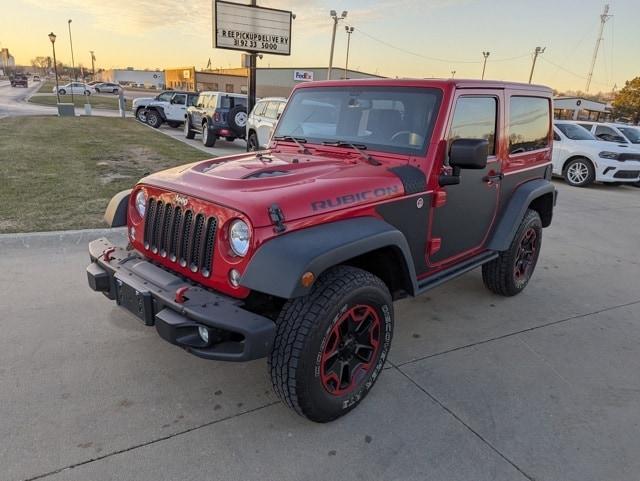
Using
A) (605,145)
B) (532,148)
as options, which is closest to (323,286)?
(532,148)

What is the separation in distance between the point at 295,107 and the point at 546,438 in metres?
3.03

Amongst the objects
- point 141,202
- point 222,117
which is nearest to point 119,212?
point 141,202

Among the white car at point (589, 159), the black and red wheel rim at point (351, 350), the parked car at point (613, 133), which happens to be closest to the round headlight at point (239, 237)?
the black and red wheel rim at point (351, 350)

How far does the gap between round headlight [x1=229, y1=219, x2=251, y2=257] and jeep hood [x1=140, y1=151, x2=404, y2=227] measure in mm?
80

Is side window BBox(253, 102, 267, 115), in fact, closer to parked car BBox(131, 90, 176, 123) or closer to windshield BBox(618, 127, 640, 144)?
parked car BBox(131, 90, 176, 123)

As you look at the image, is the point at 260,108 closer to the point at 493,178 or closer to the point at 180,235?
the point at 493,178

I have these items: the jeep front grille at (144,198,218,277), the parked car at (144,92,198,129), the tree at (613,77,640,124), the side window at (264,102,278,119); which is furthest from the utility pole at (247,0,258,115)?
the tree at (613,77,640,124)

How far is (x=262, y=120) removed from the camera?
12781mm

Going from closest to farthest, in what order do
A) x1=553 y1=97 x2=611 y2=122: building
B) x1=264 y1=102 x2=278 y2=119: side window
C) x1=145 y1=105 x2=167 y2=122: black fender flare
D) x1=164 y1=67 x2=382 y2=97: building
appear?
1. x1=264 y1=102 x2=278 y2=119: side window
2. x1=145 y1=105 x2=167 y2=122: black fender flare
3. x1=553 y1=97 x2=611 y2=122: building
4. x1=164 y1=67 x2=382 y2=97: building

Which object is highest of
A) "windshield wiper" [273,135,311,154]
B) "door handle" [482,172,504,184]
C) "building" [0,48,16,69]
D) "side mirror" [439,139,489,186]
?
"building" [0,48,16,69]

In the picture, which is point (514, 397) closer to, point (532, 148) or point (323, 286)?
point (323, 286)

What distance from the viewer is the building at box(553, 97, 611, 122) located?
1615 inches

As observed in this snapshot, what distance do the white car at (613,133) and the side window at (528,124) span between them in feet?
33.2

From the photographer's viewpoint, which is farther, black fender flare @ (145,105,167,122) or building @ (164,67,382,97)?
building @ (164,67,382,97)
